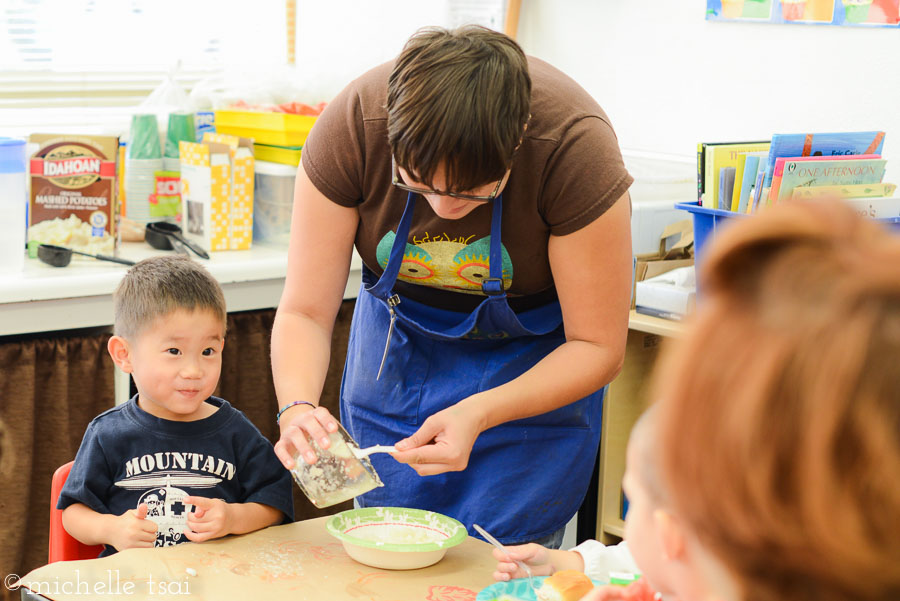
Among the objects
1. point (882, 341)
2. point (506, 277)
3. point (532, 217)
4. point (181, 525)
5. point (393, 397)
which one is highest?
point (882, 341)

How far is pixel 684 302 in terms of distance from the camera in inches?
87.1

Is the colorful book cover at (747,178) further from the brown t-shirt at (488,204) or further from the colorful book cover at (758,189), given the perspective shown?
the brown t-shirt at (488,204)

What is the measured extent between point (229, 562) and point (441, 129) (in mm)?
637

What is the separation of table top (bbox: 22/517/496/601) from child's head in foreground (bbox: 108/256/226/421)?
0.28 m

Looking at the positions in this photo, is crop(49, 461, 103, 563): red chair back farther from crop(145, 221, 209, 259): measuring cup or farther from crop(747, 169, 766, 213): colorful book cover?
crop(747, 169, 766, 213): colorful book cover

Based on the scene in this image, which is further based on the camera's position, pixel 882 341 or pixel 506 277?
pixel 506 277

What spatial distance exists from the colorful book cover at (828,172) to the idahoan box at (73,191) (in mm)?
1559

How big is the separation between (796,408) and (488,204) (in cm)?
99

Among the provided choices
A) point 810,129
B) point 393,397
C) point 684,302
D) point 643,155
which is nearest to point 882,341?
point 393,397

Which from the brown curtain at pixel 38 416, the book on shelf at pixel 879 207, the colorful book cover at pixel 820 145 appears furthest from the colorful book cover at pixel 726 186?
the brown curtain at pixel 38 416

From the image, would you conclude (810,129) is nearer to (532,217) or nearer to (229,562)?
(532,217)

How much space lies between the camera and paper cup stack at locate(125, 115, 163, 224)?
8.83 feet

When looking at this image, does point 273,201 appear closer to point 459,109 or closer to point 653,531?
point 459,109

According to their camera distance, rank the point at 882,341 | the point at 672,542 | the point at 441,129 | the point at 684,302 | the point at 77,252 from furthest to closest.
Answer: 1. the point at 77,252
2. the point at 684,302
3. the point at 441,129
4. the point at 672,542
5. the point at 882,341
